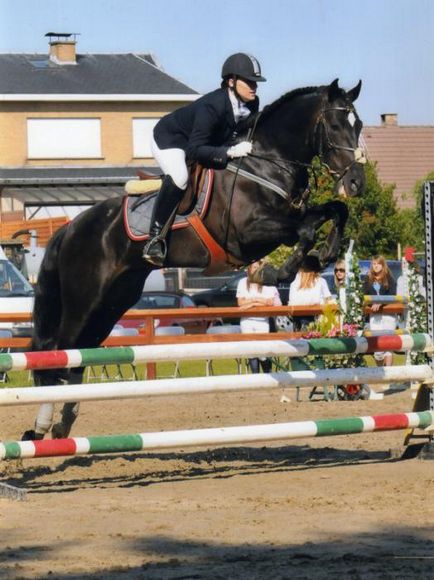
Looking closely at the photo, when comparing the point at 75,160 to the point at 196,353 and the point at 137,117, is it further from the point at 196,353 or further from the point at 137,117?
the point at 196,353

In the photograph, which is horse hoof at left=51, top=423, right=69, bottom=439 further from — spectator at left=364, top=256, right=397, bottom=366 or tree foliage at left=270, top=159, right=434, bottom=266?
tree foliage at left=270, top=159, right=434, bottom=266

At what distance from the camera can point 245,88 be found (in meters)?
7.11

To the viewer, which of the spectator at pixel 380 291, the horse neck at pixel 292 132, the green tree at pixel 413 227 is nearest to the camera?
the horse neck at pixel 292 132

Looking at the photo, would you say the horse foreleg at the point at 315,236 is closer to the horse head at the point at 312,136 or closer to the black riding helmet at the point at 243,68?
the horse head at the point at 312,136

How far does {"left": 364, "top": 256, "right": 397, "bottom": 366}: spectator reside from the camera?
43.0 feet

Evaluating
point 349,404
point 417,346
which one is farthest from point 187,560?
point 349,404

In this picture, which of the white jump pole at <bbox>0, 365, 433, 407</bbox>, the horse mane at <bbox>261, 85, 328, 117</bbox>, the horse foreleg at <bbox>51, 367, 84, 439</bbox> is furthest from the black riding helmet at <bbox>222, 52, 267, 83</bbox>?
the horse foreleg at <bbox>51, 367, 84, 439</bbox>

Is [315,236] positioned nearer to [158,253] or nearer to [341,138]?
[341,138]

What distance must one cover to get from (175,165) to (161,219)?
334 millimetres

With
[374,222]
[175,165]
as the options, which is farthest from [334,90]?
[374,222]

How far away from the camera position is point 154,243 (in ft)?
24.5

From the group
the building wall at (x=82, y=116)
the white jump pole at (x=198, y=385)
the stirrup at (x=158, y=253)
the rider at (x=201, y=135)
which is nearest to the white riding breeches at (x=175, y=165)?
the rider at (x=201, y=135)

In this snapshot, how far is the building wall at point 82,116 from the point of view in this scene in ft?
146

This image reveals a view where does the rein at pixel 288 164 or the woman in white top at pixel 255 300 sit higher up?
the rein at pixel 288 164
